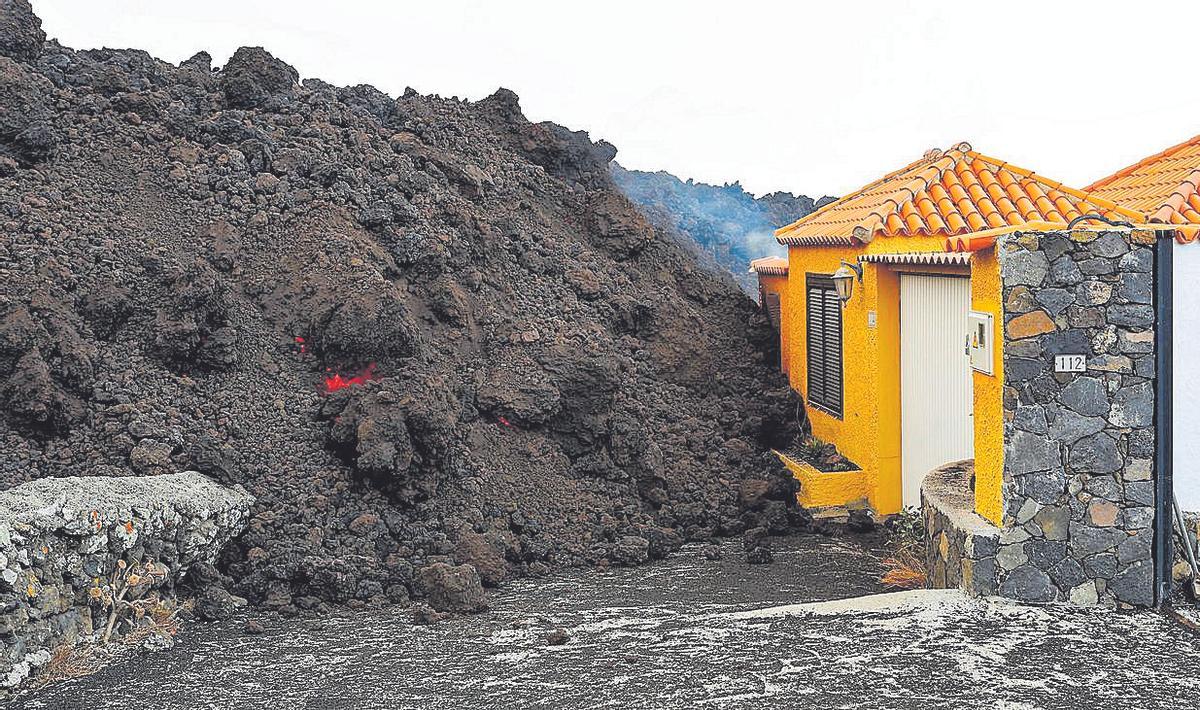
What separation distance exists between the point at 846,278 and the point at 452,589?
489 cm

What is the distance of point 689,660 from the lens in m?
6.91

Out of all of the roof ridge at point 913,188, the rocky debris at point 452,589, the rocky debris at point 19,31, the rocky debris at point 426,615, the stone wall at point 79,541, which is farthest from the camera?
the rocky debris at point 19,31

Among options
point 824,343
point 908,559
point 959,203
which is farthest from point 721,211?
point 908,559

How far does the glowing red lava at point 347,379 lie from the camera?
10539mm

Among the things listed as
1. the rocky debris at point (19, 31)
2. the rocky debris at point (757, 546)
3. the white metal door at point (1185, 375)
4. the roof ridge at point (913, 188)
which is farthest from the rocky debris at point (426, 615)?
the rocky debris at point (19, 31)

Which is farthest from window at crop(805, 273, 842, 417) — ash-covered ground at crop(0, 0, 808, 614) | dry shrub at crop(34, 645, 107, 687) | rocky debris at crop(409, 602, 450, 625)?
dry shrub at crop(34, 645, 107, 687)

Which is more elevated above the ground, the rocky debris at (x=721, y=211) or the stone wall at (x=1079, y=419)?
the rocky debris at (x=721, y=211)

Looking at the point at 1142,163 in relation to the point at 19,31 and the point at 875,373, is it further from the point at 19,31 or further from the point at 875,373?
the point at 19,31

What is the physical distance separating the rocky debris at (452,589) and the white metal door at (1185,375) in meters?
4.66

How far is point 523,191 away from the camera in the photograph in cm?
1513

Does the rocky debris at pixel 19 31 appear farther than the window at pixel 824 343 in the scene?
Yes

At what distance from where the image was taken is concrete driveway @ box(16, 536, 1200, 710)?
630 cm

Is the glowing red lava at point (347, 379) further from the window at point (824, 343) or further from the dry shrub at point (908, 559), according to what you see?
the dry shrub at point (908, 559)

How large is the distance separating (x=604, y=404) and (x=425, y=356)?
178 cm
